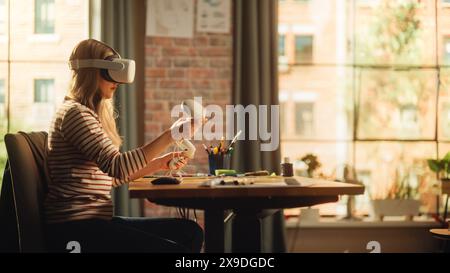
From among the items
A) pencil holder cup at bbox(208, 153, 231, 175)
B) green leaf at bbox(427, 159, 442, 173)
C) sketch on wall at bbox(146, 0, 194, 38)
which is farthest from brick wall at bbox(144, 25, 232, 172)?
green leaf at bbox(427, 159, 442, 173)

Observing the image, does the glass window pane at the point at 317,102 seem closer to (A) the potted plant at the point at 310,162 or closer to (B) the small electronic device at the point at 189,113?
(A) the potted plant at the point at 310,162

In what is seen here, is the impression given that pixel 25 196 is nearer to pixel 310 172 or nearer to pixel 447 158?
pixel 310 172

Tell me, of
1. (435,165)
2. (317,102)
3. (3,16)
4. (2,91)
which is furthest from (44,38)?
(435,165)

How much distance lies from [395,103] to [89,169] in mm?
2830

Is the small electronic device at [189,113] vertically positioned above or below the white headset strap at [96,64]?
below

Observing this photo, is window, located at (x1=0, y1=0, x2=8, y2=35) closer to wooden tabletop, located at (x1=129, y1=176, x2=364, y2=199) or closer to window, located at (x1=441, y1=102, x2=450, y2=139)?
wooden tabletop, located at (x1=129, y1=176, x2=364, y2=199)

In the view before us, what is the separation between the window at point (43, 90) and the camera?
4223mm

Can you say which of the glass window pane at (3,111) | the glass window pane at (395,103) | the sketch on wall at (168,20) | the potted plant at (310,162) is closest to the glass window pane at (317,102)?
the glass window pane at (395,103)

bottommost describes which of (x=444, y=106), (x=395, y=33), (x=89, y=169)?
(x=89, y=169)

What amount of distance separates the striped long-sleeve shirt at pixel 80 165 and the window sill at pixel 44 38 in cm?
229

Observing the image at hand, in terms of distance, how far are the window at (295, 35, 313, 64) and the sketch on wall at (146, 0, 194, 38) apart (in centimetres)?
76

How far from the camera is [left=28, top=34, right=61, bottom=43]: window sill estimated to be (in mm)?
4254

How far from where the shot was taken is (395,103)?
4383 mm

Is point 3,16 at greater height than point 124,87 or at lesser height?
greater
